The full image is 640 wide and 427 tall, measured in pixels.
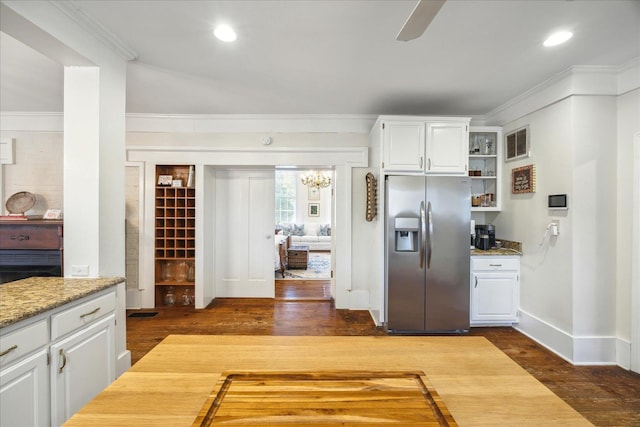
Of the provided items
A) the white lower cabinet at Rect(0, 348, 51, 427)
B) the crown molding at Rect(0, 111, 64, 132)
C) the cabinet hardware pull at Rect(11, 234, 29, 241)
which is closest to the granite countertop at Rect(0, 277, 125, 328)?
the white lower cabinet at Rect(0, 348, 51, 427)

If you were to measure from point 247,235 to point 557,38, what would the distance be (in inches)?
153

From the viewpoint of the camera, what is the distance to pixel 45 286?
169 centimetres

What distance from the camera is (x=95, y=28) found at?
1.88 m

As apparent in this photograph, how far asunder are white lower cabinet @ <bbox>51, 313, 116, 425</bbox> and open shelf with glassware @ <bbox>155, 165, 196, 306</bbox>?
197cm

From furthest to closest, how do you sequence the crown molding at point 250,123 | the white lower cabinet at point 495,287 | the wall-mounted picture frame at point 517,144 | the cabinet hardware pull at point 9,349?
the crown molding at point 250,123
the white lower cabinet at point 495,287
the wall-mounted picture frame at point 517,144
the cabinet hardware pull at point 9,349

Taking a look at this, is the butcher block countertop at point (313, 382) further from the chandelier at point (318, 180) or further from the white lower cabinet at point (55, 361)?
the chandelier at point (318, 180)

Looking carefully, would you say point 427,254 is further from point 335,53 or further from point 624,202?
point 335,53

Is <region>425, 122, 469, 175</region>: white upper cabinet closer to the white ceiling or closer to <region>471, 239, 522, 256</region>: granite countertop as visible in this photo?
the white ceiling

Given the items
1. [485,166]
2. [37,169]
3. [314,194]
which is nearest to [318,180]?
[314,194]

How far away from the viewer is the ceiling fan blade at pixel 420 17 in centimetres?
100

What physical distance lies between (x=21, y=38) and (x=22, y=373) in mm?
1839

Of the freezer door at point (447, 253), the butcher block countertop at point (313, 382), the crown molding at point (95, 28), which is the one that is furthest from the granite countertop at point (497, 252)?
the crown molding at point (95, 28)

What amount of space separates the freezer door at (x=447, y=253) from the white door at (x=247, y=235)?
2.24 metres

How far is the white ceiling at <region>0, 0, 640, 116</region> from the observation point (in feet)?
5.70
